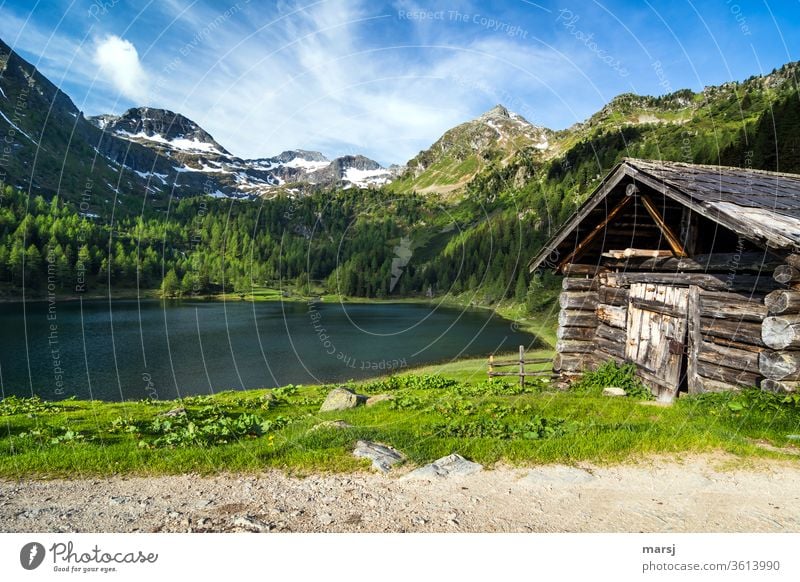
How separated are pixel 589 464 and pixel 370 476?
4365mm

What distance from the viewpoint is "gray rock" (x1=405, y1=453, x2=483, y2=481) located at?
8180 mm

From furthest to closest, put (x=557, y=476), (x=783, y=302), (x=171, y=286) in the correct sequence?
1. (x=171, y=286)
2. (x=783, y=302)
3. (x=557, y=476)

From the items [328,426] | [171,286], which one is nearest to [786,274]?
[328,426]

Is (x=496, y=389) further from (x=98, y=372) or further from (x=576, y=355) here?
(x=98, y=372)

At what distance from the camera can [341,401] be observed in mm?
17172

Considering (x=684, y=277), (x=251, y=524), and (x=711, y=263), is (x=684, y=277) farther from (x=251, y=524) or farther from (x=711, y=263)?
(x=251, y=524)

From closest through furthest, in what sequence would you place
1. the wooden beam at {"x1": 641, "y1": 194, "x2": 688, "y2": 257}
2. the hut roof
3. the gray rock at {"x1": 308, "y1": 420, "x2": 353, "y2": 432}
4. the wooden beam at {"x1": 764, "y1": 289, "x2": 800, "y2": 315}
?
the hut roof → the wooden beam at {"x1": 764, "y1": 289, "x2": 800, "y2": 315} → the gray rock at {"x1": 308, "y1": 420, "x2": 353, "y2": 432} → the wooden beam at {"x1": 641, "y1": 194, "x2": 688, "y2": 257}

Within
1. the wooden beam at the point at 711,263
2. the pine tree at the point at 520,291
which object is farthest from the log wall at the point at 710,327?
the pine tree at the point at 520,291

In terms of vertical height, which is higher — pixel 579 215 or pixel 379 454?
pixel 579 215

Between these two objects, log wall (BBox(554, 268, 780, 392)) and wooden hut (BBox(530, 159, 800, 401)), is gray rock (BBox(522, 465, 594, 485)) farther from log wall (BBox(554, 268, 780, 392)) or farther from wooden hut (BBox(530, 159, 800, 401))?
log wall (BBox(554, 268, 780, 392))

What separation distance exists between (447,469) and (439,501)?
51.3 inches

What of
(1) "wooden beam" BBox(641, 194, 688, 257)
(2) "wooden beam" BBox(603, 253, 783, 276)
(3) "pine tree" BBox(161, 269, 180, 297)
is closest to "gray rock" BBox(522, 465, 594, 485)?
(2) "wooden beam" BBox(603, 253, 783, 276)

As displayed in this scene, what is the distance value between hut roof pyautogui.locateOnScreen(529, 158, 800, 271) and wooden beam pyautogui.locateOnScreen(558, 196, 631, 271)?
44cm

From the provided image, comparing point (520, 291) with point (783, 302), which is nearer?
point (783, 302)
